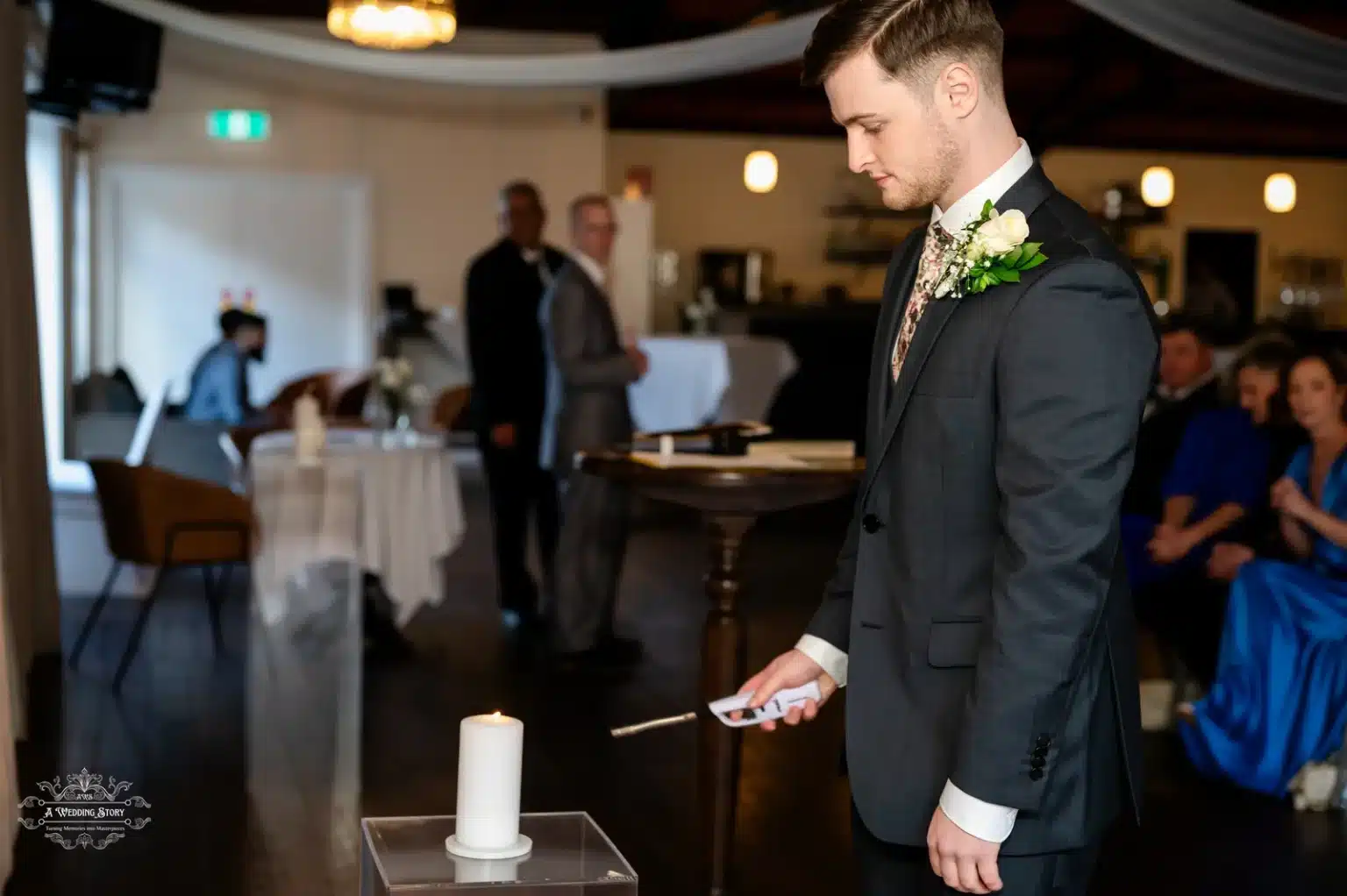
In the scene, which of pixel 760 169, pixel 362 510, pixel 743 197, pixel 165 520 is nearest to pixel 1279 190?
pixel 760 169

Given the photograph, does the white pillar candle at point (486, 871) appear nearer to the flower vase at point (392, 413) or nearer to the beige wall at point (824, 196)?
the flower vase at point (392, 413)

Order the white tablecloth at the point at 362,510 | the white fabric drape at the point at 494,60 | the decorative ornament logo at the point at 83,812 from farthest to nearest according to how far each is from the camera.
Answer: the white fabric drape at the point at 494,60 < the white tablecloth at the point at 362,510 < the decorative ornament logo at the point at 83,812

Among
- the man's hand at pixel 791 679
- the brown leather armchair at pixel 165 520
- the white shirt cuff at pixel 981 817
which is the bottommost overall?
the brown leather armchair at pixel 165 520

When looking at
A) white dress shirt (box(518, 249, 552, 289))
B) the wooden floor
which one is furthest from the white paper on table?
white dress shirt (box(518, 249, 552, 289))

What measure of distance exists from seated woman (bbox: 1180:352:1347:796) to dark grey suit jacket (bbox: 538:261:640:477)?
2.18 m

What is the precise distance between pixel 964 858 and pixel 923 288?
574mm

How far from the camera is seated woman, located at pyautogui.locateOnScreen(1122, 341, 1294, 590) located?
5.12 meters

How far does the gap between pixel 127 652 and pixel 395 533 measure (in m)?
0.98

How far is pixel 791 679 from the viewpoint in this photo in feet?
6.12

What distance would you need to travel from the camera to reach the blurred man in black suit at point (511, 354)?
20.7 feet

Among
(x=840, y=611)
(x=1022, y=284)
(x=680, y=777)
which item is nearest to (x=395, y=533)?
(x=680, y=777)

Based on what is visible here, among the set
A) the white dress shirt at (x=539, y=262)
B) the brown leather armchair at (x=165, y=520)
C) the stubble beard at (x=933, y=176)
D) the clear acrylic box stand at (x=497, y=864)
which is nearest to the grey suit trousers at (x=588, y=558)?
the white dress shirt at (x=539, y=262)

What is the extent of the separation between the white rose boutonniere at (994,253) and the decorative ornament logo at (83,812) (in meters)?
1.69

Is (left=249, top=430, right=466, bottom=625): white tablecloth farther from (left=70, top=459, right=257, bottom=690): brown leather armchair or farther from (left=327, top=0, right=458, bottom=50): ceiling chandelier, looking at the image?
(left=327, top=0, right=458, bottom=50): ceiling chandelier
